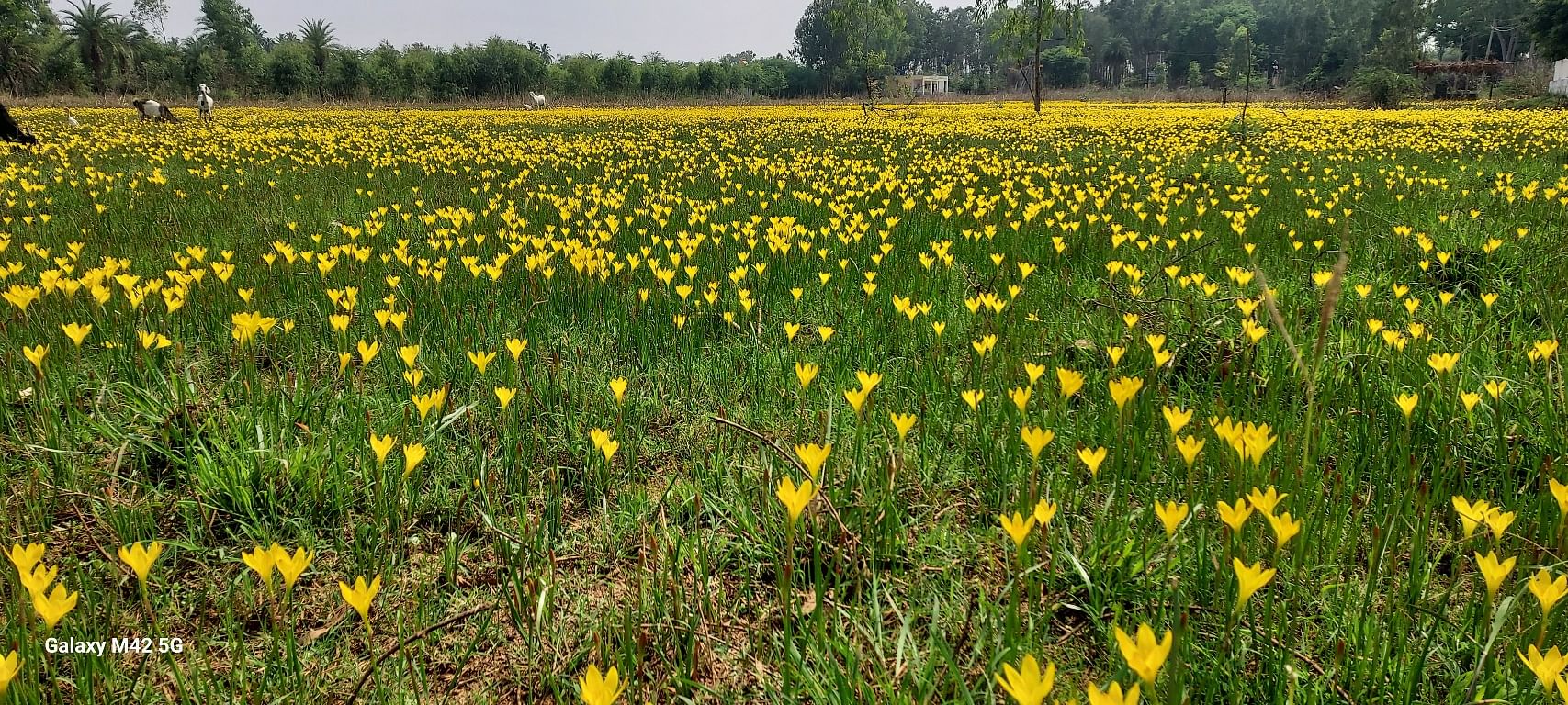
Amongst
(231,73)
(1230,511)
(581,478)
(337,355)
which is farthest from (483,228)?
(231,73)

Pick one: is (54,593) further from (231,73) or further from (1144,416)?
(231,73)

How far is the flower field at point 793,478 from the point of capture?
1482mm

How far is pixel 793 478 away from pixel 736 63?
84738 millimetres

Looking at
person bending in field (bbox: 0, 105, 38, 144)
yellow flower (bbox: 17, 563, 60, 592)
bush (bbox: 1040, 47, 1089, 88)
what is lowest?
yellow flower (bbox: 17, 563, 60, 592)

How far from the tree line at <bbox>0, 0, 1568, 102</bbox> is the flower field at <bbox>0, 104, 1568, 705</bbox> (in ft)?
26.9

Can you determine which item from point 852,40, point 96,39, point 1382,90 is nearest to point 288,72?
point 96,39

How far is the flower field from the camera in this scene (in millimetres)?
1482

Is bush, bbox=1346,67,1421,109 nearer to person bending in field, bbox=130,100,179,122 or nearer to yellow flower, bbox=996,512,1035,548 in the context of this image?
yellow flower, bbox=996,512,1035,548

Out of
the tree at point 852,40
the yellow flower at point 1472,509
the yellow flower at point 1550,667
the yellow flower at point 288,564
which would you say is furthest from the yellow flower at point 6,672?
the tree at point 852,40

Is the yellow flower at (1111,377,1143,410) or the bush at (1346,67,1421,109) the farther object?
the bush at (1346,67,1421,109)

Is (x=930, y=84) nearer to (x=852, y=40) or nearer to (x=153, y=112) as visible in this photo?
(x=852, y=40)

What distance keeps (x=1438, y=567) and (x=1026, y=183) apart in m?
6.60

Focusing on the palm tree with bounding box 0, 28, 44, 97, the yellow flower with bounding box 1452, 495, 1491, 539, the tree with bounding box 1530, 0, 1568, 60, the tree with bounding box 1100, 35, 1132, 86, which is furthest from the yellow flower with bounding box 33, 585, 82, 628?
the tree with bounding box 1100, 35, 1132, 86

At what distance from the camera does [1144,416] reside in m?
2.36
